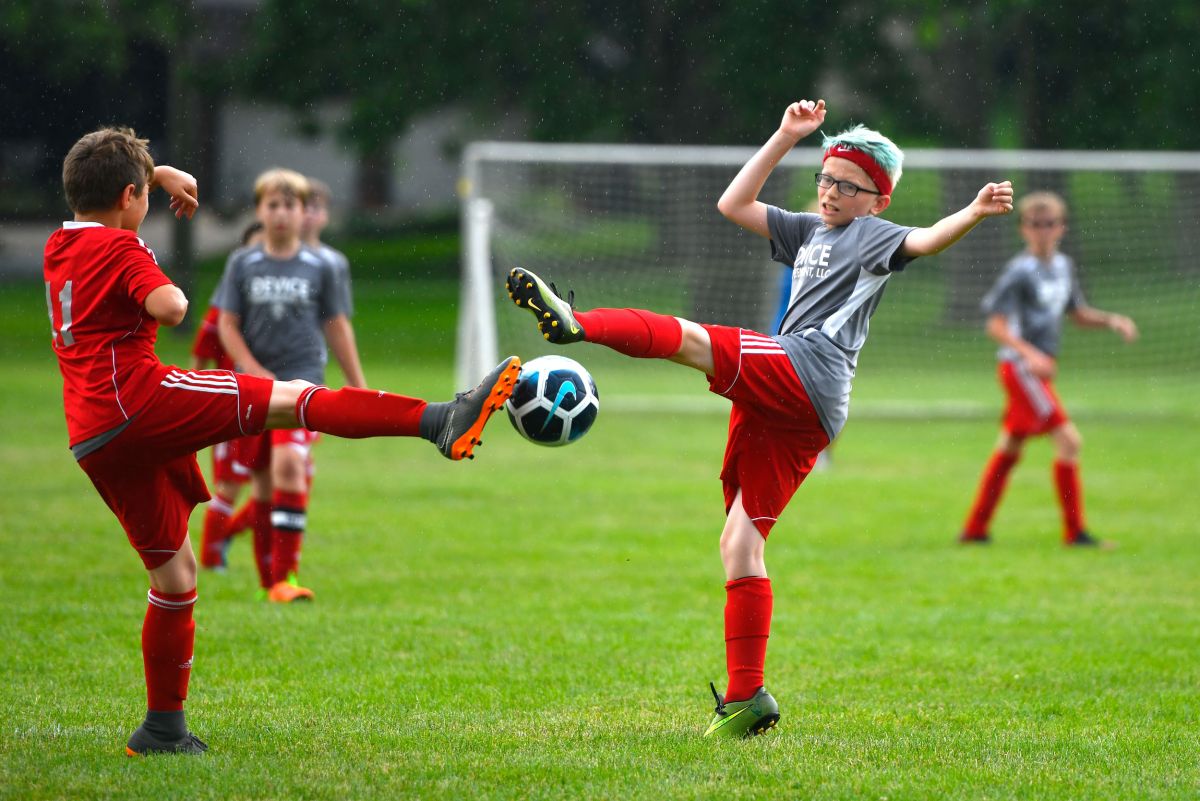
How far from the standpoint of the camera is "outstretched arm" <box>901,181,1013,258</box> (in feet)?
15.2

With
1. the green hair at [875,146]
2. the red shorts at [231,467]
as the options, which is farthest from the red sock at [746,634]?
the red shorts at [231,467]

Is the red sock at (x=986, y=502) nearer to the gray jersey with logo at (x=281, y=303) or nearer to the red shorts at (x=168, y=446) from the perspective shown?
the gray jersey with logo at (x=281, y=303)

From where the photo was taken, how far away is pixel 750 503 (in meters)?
5.07

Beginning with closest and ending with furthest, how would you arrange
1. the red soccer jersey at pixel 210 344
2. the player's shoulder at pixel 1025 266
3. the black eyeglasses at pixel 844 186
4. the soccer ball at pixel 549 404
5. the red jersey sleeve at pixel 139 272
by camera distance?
the red jersey sleeve at pixel 139 272, the soccer ball at pixel 549 404, the black eyeglasses at pixel 844 186, the red soccer jersey at pixel 210 344, the player's shoulder at pixel 1025 266

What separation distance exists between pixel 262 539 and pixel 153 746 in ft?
10.8

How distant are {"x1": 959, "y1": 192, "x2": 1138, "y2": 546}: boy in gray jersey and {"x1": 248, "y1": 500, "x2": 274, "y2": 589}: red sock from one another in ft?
15.2

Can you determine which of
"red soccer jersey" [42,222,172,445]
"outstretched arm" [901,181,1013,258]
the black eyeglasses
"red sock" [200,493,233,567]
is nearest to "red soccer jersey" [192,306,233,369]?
"red sock" [200,493,233,567]

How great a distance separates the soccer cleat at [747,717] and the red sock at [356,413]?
1388mm

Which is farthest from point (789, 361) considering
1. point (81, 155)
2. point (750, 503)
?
point (81, 155)

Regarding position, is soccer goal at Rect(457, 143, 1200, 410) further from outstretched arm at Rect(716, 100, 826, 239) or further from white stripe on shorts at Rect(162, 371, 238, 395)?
white stripe on shorts at Rect(162, 371, 238, 395)

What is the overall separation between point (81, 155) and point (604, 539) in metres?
5.68

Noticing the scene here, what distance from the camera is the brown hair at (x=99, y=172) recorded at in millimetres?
4512

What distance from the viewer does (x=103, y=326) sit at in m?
4.40

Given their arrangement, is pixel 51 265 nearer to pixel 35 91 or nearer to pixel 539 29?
pixel 539 29
